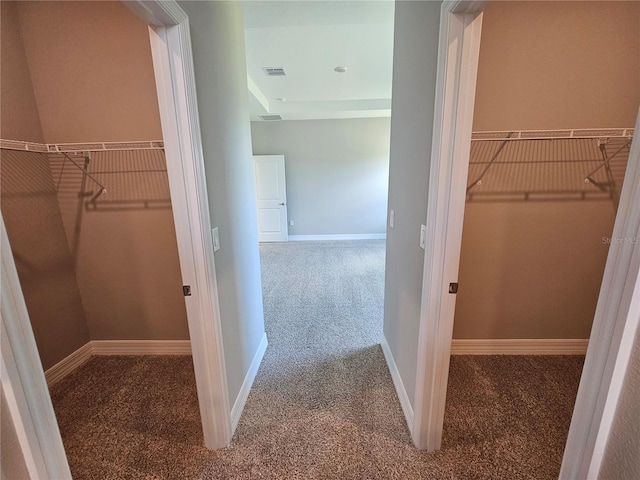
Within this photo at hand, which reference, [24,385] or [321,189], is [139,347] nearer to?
[24,385]

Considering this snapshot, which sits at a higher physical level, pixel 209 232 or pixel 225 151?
pixel 225 151

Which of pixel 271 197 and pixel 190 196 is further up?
pixel 190 196

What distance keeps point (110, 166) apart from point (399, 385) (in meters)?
2.46

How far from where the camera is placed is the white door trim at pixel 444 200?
1029mm

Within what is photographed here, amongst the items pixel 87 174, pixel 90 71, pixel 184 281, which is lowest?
pixel 184 281

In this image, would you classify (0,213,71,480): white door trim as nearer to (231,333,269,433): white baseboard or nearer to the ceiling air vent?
(231,333,269,433): white baseboard

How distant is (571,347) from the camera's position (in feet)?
7.20

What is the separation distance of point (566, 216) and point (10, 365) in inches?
108

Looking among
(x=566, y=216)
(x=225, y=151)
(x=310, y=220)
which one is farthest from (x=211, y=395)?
(x=310, y=220)

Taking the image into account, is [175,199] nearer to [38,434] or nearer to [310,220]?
[38,434]

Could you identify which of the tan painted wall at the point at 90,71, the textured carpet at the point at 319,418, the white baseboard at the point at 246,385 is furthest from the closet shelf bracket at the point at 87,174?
the white baseboard at the point at 246,385

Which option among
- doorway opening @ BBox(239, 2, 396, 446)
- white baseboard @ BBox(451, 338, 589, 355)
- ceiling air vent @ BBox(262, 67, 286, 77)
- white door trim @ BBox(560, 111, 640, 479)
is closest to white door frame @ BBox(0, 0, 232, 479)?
doorway opening @ BBox(239, 2, 396, 446)

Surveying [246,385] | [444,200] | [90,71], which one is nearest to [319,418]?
[246,385]

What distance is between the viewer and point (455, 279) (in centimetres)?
122
